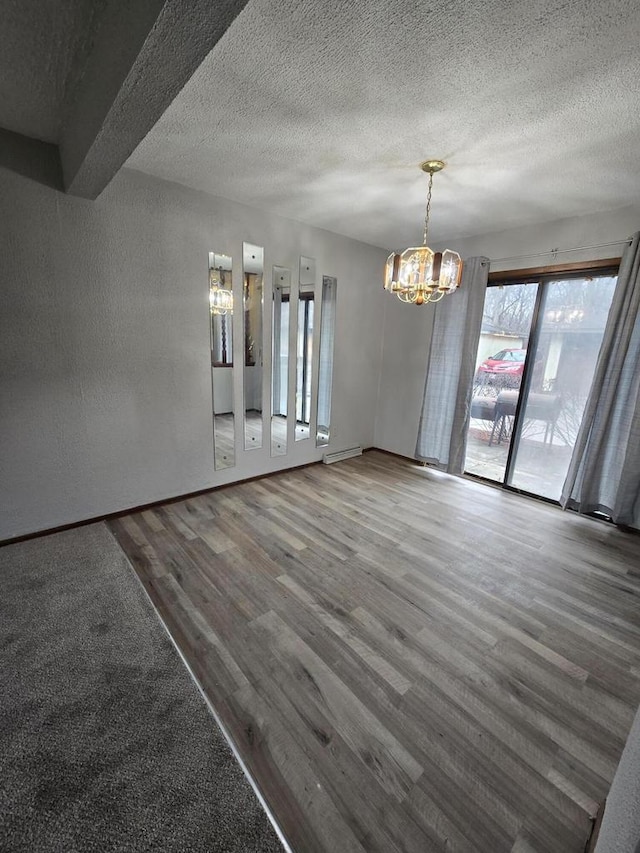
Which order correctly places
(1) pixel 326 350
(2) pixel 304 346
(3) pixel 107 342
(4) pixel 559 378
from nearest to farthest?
(3) pixel 107 342, (4) pixel 559 378, (2) pixel 304 346, (1) pixel 326 350

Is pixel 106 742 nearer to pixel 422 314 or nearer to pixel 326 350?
pixel 326 350

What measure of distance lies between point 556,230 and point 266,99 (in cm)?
283

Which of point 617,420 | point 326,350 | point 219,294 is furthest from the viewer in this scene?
point 326,350

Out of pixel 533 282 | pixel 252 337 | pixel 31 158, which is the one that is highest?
pixel 31 158

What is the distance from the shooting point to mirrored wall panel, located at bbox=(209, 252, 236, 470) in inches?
117

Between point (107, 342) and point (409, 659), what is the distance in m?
2.84

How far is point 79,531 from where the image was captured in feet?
8.39

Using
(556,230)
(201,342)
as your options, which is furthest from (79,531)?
(556,230)

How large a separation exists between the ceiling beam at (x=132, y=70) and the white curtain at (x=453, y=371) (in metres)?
3.18

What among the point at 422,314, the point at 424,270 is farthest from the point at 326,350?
the point at 424,270

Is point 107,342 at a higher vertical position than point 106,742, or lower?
higher

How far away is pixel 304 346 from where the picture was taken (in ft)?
12.5

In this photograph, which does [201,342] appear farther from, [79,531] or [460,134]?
[460,134]

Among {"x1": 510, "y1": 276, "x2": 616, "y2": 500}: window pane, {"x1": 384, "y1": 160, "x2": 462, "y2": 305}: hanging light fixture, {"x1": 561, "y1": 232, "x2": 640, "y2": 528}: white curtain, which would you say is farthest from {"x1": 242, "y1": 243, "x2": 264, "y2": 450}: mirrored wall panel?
{"x1": 561, "y1": 232, "x2": 640, "y2": 528}: white curtain
